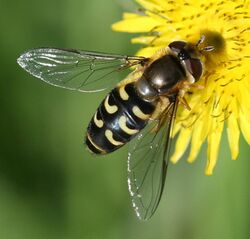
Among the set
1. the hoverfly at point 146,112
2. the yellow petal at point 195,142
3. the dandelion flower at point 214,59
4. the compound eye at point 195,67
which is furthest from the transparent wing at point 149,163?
the yellow petal at point 195,142

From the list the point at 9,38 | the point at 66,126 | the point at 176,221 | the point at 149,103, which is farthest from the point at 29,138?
the point at 149,103

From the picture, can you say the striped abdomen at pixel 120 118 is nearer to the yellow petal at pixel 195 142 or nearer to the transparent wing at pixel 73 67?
the transparent wing at pixel 73 67

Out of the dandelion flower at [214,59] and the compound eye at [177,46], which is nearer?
the compound eye at [177,46]

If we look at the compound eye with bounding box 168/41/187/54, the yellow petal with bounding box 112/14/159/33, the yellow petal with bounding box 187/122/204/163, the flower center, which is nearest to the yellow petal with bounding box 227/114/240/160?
the yellow petal with bounding box 187/122/204/163

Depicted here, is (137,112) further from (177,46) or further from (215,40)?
(215,40)

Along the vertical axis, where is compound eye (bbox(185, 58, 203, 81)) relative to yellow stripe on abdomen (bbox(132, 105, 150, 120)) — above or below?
above

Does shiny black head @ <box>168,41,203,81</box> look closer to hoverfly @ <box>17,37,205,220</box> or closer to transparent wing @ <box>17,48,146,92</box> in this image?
hoverfly @ <box>17,37,205,220</box>
